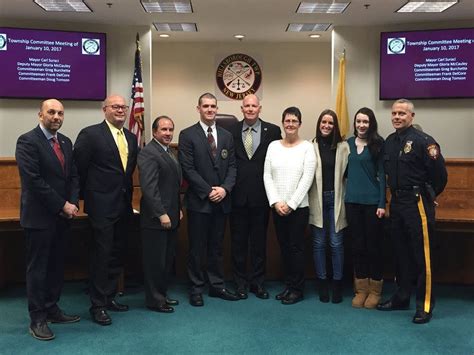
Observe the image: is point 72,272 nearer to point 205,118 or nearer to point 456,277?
point 205,118

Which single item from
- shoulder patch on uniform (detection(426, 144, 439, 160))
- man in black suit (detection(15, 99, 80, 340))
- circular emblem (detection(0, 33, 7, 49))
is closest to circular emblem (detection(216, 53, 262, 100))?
circular emblem (detection(0, 33, 7, 49))

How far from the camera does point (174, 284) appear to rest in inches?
181

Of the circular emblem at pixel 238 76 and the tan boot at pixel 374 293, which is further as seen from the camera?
the circular emblem at pixel 238 76

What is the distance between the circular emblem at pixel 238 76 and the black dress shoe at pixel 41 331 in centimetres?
587

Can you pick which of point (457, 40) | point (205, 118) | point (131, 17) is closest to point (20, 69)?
point (131, 17)

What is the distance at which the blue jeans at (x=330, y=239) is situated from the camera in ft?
13.1

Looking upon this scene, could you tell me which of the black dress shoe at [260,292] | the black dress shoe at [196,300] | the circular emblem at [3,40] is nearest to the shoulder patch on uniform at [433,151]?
the black dress shoe at [260,292]

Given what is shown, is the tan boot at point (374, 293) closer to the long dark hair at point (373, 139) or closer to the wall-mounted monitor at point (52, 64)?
the long dark hair at point (373, 139)

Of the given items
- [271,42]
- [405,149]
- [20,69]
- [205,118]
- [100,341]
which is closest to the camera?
[100,341]

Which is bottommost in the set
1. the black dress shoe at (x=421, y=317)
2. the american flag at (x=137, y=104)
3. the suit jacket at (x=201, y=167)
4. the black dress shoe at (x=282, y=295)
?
the black dress shoe at (x=421, y=317)

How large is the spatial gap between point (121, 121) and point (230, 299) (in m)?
1.65

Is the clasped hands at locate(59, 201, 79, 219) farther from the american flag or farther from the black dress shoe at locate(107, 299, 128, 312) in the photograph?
the american flag

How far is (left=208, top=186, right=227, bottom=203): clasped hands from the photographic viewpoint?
389 cm

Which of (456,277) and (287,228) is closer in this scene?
(287,228)
